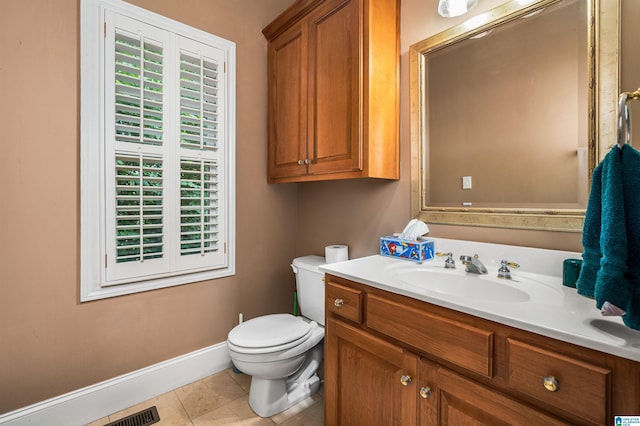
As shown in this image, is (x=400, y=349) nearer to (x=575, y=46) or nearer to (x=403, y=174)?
(x=403, y=174)

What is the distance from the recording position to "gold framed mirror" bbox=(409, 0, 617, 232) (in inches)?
41.2

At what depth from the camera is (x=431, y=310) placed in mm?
917

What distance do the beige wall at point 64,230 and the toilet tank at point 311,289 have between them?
0.91ft

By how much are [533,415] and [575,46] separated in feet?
4.03

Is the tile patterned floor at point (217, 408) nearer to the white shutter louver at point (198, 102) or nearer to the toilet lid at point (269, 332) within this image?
the toilet lid at point (269, 332)

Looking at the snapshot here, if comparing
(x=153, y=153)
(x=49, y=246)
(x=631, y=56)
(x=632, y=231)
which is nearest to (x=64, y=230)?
(x=49, y=246)

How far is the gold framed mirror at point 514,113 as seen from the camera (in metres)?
1.05

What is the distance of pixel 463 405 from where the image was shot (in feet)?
2.76

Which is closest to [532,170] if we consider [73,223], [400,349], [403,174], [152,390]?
[403,174]

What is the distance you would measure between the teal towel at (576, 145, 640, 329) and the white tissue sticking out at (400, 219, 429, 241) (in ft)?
2.45

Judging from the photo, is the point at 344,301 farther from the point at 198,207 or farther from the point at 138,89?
the point at 138,89

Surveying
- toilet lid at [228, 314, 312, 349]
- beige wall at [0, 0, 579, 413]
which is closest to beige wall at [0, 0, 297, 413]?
beige wall at [0, 0, 579, 413]

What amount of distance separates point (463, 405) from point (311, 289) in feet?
3.65

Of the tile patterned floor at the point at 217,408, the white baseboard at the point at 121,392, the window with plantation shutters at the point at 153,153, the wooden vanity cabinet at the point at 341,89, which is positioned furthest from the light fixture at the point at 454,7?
the white baseboard at the point at 121,392
